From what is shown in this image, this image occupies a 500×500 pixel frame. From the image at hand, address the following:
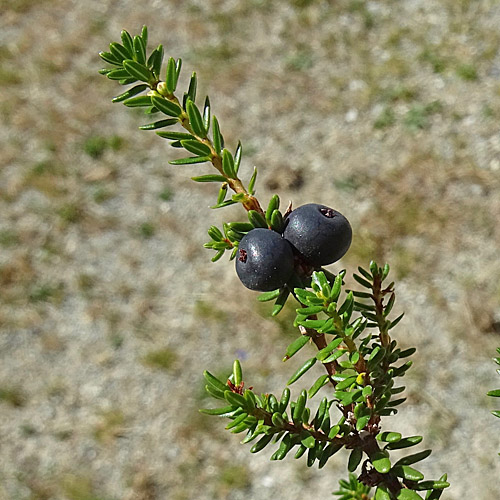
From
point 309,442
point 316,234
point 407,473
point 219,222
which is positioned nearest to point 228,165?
point 316,234

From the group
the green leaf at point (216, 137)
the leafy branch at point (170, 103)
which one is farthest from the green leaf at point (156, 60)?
the green leaf at point (216, 137)

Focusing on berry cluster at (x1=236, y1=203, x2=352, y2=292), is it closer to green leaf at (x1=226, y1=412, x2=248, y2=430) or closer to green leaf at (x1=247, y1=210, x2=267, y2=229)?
green leaf at (x1=247, y1=210, x2=267, y2=229)

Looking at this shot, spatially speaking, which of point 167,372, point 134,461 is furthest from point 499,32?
point 134,461

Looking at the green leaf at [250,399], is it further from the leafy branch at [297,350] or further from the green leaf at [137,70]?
the green leaf at [137,70]

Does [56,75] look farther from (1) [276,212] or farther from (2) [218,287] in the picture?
(1) [276,212]

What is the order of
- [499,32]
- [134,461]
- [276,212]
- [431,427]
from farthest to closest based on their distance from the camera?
[499,32]
[134,461]
[431,427]
[276,212]

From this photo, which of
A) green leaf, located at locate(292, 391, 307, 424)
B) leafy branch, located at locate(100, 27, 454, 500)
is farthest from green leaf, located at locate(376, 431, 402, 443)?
green leaf, located at locate(292, 391, 307, 424)
